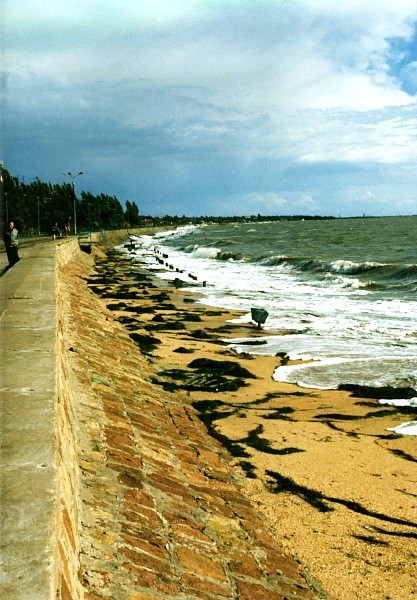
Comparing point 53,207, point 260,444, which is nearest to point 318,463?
point 260,444

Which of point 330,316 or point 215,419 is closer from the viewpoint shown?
point 215,419

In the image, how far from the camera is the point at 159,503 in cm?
436

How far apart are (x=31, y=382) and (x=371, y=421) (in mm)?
5035

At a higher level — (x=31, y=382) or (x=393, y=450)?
(x=31, y=382)

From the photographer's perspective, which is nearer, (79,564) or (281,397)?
(79,564)

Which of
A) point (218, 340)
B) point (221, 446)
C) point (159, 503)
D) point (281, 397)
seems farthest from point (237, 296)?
point (159, 503)

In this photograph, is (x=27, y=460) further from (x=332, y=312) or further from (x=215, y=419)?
(x=332, y=312)

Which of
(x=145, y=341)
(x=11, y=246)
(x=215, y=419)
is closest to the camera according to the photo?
(x=215, y=419)

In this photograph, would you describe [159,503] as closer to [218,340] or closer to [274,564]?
[274,564]

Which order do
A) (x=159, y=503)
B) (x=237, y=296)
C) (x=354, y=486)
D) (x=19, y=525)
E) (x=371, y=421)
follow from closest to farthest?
1. (x=19, y=525)
2. (x=159, y=503)
3. (x=354, y=486)
4. (x=371, y=421)
5. (x=237, y=296)

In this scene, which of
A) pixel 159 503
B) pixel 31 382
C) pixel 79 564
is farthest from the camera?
pixel 159 503

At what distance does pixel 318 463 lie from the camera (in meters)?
6.35

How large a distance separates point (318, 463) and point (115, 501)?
3024mm

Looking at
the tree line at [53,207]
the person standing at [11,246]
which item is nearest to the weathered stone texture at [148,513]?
the person standing at [11,246]
